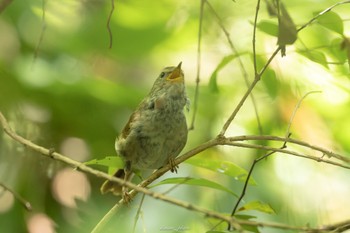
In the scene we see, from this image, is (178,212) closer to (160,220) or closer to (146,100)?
(160,220)

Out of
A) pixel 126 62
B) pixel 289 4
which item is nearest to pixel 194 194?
pixel 289 4

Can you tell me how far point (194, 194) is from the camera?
4.06m

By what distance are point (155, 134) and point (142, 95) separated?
4.47ft

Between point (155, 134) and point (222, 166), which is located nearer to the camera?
point (222, 166)

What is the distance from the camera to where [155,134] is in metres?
3.46

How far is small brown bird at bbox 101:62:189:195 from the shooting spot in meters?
3.41

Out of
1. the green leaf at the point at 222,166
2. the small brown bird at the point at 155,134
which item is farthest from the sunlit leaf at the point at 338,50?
the small brown bird at the point at 155,134

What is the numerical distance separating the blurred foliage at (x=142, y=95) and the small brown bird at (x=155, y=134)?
0.20m

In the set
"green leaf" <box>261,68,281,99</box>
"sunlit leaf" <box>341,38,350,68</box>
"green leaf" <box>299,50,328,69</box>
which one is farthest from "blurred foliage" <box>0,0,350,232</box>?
"sunlit leaf" <box>341,38,350,68</box>

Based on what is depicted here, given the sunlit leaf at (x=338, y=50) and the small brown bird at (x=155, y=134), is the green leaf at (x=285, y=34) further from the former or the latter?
the small brown bird at (x=155, y=134)

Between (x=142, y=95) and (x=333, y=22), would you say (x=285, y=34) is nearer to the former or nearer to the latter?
(x=333, y=22)

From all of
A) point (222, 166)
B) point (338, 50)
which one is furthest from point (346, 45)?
point (222, 166)

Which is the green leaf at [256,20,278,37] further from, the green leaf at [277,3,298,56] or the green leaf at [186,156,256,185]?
the green leaf at [186,156,256,185]

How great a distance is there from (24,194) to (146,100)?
106cm
